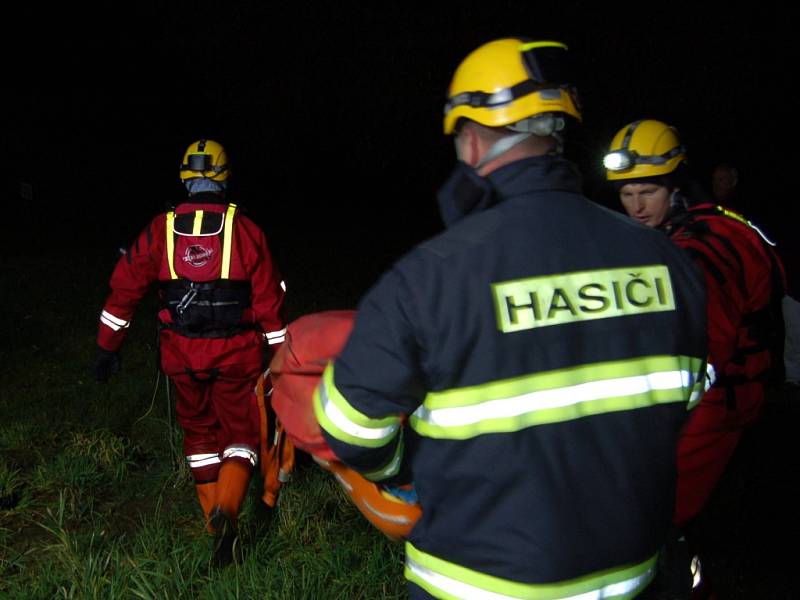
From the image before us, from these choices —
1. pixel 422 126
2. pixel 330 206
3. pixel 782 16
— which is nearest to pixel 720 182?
pixel 782 16

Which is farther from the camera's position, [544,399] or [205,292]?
[205,292]

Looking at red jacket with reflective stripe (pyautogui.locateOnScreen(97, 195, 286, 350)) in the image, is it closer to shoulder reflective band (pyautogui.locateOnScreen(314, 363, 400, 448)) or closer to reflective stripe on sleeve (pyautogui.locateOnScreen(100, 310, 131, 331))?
reflective stripe on sleeve (pyautogui.locateOnScreen(100, 310, 131, 331))

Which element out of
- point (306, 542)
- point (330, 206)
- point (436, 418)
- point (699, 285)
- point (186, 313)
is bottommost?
point (330, 206)

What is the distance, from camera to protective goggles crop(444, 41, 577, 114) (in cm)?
173

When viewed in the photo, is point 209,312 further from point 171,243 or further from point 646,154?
point 646,154

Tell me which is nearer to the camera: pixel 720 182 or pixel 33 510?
pixel 33 510

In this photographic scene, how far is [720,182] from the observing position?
6.64 meters

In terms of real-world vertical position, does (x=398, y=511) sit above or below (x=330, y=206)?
above

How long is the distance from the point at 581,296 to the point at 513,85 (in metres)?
0.52

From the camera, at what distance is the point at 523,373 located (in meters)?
1.57

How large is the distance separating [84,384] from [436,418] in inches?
222

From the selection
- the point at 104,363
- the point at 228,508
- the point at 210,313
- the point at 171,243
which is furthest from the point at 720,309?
the point at 104,363

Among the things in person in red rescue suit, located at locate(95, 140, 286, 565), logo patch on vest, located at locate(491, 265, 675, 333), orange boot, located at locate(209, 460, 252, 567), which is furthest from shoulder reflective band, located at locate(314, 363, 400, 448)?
person in red rescue suit, located at locate(95, 140, 286, 565)

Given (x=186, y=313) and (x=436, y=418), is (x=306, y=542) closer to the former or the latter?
(x=186, y=313)
